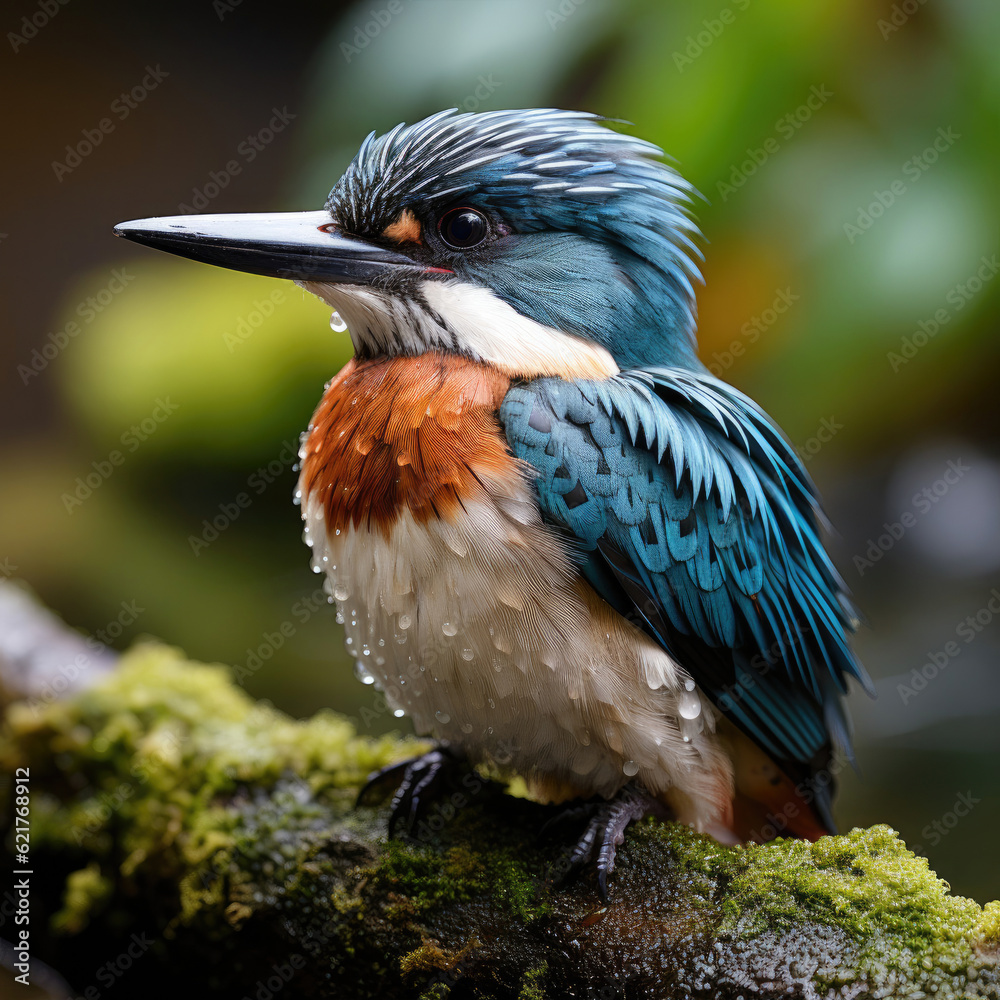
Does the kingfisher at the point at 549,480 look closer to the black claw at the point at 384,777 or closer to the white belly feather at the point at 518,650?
the white belly feather at the point at 518,650

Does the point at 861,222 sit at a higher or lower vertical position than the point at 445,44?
lower

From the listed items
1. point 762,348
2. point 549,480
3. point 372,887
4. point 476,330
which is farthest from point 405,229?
point 762,348

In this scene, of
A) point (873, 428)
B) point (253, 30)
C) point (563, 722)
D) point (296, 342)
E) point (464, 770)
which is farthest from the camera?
point (253, 30)

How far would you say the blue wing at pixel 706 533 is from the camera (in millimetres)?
1824

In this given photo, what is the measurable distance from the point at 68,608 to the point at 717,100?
4720mm

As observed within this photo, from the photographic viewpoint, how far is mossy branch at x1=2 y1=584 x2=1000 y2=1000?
1.63 meters

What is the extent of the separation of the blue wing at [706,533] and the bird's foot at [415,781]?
0.77 m

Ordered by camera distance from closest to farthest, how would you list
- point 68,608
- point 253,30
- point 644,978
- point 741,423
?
point 644,978
point 741,423
point 68,608
point 253,30

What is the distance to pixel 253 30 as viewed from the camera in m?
7.18

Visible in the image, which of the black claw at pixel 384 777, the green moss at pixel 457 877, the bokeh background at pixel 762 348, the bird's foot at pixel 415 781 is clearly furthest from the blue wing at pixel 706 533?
the bokeh background at pixel 762 348

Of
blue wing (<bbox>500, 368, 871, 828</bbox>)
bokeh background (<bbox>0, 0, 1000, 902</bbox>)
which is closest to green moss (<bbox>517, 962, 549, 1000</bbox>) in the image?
blue wing (<bbox>500, 368, 871, 828</bbox>)

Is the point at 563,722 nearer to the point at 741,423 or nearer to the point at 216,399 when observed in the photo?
the point at 741,423

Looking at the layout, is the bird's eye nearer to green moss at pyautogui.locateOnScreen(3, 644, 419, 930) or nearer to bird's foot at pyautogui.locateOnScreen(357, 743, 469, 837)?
bird's foot at pyautogui.locateOnScreen(357, 743, 469, 837)

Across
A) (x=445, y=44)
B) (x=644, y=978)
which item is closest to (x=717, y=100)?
(x=445, y=44)
